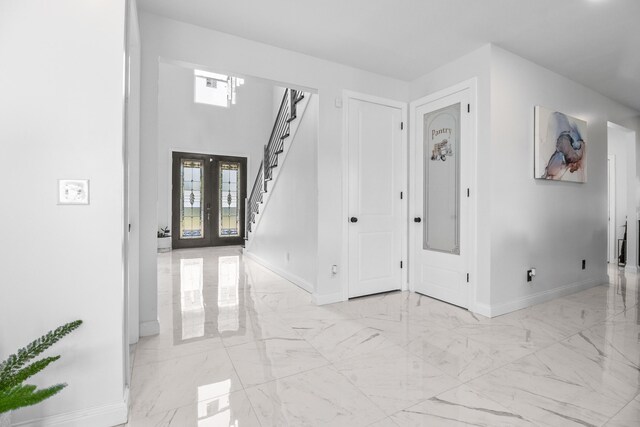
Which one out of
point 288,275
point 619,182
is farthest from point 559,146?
point 288,275

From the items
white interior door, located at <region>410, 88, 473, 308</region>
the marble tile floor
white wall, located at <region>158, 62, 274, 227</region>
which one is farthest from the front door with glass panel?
white interior door, located at <region>410, 88, 473, 308</region>

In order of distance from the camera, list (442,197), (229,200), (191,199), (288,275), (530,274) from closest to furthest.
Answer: (530,274), (442,197), (288,275), (191,199), (229,200)

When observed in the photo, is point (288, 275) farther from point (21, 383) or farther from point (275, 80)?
point (21, 383)

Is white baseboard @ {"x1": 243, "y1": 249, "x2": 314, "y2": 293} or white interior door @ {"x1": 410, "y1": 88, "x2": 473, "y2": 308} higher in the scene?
white interior door @ {"x1": 410, "y1": 88, "x2": 473, "y2": 308}

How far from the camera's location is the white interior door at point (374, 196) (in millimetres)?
3641

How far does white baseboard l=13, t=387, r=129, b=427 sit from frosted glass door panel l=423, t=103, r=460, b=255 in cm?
314

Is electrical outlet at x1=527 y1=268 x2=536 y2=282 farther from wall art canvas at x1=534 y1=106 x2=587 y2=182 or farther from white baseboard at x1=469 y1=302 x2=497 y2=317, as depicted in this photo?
wall art canvas at x1=534 y1=106 x2=587 y2=182

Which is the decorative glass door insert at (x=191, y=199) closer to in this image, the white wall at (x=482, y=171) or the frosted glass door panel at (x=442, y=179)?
the frosted glass door panel at (x=442, y=179)

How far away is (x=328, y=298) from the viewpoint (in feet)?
11.4

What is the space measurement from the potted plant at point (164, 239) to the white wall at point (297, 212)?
3.20m

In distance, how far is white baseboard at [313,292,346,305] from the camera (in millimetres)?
3424

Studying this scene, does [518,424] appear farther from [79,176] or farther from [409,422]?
[79,176]

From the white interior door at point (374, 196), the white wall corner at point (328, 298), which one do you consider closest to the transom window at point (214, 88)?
the white interior door at point (374, 196)

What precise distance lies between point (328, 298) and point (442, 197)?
1.73 meters
